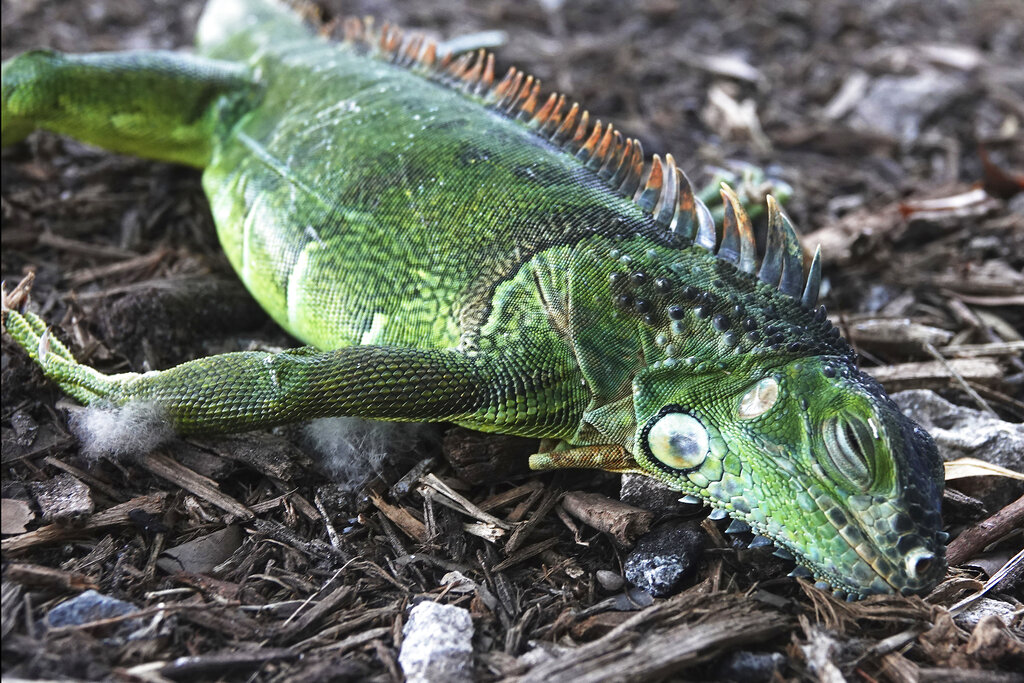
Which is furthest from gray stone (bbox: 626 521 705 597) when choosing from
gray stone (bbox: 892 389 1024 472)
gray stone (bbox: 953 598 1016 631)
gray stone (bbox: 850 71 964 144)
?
gray stone (bbox: 850 71 964 144)

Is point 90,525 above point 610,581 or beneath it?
beneath

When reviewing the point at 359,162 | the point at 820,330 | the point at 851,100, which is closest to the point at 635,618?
the point at 820,330

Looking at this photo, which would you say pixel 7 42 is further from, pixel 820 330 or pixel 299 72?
pixel 820 330

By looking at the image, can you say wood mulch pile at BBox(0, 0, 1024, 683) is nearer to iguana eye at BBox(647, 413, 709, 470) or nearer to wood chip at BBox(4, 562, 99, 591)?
wood chip at BBox(4, 562, 99, 591)

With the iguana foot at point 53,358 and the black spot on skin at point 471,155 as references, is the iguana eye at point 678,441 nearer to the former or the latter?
the black spot on skin at point 471,155

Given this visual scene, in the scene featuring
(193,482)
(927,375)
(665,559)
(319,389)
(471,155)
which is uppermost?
(471,155)

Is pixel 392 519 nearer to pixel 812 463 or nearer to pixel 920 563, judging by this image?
pixel 812 463

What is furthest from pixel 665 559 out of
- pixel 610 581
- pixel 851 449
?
pixel 851 449
